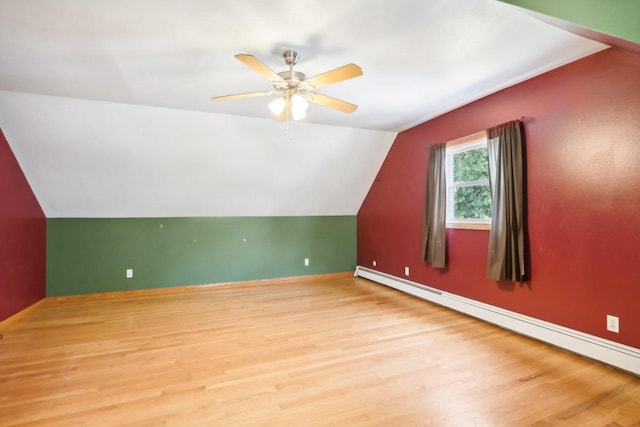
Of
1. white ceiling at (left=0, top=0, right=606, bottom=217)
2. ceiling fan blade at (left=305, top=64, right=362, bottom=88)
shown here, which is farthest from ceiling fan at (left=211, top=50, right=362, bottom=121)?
white ceiling at (left=0, top=0, right=606, bottom=217)

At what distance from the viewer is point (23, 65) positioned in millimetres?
2367

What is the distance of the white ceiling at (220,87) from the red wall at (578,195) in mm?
243

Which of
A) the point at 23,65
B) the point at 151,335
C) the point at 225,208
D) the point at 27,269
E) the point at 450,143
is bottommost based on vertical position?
the point at 151,335

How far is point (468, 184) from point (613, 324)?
1.79 m

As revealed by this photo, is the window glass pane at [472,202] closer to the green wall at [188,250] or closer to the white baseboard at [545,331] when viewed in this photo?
the white baseboard at [545,331]

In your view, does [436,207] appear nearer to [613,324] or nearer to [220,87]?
[613,324]

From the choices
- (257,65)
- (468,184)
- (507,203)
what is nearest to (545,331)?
(507,203)

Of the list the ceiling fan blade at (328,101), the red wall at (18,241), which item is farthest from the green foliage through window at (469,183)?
the red wall at (18,241)

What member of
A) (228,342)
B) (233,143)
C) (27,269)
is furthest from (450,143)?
(27,269)

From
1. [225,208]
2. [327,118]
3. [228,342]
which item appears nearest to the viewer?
[228,342]

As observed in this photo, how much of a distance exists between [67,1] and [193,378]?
8.23ft

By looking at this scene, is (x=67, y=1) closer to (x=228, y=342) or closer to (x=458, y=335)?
(x=228, y=342)

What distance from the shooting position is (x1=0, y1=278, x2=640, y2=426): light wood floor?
5.67 feet

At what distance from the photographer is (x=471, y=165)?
3.50 metres
